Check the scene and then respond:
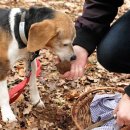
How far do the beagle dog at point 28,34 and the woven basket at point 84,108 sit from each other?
41 centimetres

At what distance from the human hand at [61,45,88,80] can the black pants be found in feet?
0.70

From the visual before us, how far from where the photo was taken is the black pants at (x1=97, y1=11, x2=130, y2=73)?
9.67ft

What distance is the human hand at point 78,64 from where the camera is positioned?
9.26ft

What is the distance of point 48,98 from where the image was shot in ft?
12.2

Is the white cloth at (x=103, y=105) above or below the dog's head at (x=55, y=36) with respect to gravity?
below

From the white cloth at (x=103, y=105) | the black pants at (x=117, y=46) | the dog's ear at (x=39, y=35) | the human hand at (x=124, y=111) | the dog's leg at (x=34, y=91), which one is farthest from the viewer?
the dog's leg at (x=34, y=91)

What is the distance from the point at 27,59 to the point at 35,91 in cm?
38

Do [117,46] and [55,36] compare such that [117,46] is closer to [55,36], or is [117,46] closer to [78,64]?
[78,64]

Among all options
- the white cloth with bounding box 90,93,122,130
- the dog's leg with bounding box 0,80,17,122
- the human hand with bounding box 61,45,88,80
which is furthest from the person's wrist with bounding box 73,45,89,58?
Answer: the dog's leg with bounding box 0,80,17,122

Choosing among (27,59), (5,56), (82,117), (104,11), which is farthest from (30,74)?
(104,11)

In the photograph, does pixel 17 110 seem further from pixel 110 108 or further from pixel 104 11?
pixel 104 11

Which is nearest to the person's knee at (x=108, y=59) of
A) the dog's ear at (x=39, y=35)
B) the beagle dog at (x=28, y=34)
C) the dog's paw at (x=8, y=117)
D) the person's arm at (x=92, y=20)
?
the person's arm at (x=92, y=20)

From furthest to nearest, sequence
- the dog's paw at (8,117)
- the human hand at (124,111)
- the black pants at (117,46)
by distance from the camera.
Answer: the dog's paw at (8,117), the black pants at (117,46), the human hand at (124,111)

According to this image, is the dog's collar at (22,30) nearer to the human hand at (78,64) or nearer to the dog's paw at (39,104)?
the human hand at (78,64)
